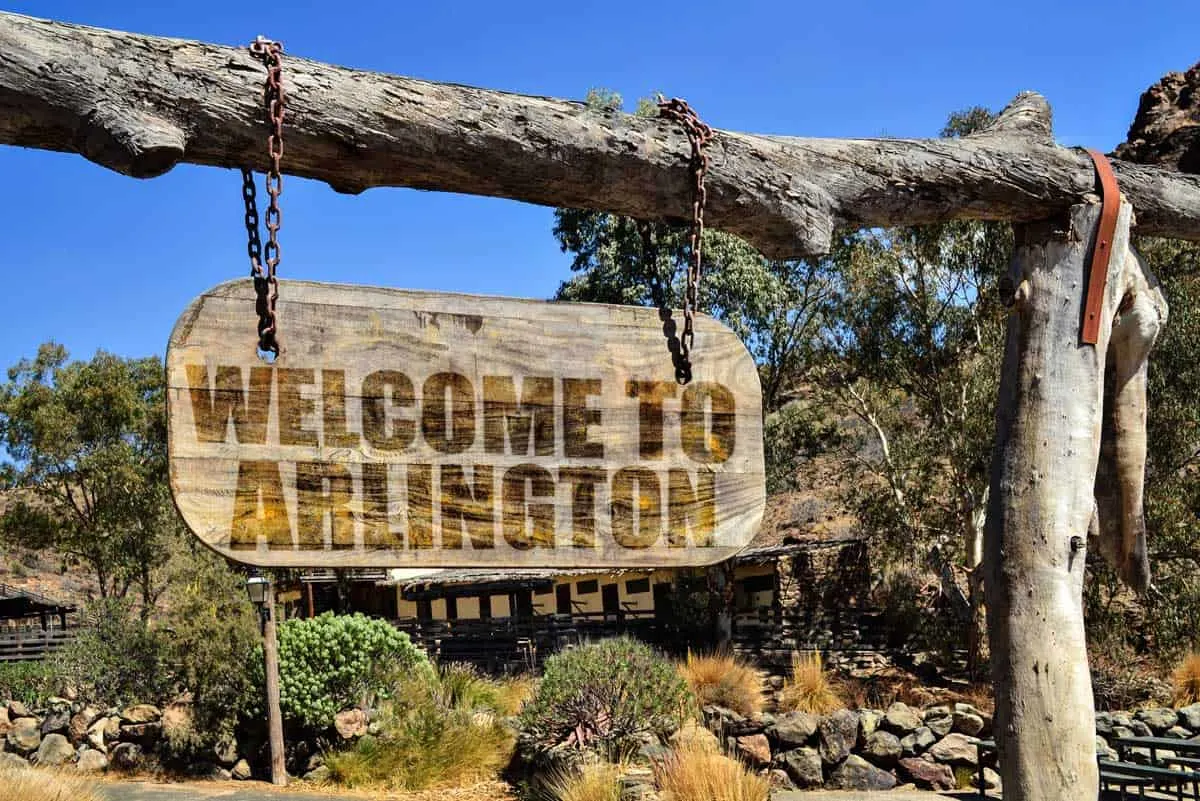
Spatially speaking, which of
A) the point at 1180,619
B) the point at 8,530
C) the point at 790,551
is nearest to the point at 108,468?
the point at 8,530

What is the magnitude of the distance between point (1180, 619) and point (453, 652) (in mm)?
15285

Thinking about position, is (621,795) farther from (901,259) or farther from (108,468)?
(108,468)

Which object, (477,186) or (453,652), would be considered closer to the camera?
(477,186)

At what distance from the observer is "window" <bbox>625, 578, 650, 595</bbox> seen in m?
31.1

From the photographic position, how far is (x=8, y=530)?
107 feet

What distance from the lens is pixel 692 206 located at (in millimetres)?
2537

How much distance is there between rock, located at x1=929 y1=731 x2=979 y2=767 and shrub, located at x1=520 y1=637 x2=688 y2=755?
10.5 ft

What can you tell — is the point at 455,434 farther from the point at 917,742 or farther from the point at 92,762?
the point at 92,762

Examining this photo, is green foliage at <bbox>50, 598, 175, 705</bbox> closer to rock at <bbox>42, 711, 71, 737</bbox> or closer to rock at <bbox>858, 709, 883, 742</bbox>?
rock at <bbox>42, 711, 71, 737</bbox>

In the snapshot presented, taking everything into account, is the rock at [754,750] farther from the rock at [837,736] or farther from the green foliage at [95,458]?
the green foliage at [95,458]

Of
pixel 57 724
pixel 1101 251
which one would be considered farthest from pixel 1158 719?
pixel 57 724

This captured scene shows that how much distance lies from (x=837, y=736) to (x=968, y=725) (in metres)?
1.94

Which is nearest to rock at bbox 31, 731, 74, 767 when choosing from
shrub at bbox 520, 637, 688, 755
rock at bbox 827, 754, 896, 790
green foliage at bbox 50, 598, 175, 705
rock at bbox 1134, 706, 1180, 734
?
green foliage at bbox 50, 598, 175, 705

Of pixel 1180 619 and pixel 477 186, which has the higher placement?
pixel 477 186
